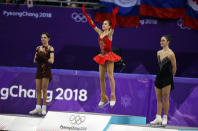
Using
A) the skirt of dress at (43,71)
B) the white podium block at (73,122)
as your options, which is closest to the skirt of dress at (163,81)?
the white podium block at (73,122)

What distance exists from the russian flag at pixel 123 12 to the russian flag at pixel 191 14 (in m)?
1.49

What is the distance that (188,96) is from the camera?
8594mm

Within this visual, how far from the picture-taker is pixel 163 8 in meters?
11.8

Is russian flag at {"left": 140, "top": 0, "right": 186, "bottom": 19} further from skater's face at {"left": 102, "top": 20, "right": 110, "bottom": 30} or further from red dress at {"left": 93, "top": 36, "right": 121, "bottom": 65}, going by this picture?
red dress at {"left": 93, "top": 36, "right": 121, "bottom": 65}

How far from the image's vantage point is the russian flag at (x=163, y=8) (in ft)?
38.4

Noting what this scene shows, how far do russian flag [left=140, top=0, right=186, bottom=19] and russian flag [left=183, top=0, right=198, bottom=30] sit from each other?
0.15m

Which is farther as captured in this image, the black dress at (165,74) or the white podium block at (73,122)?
the black dress at (165,74)

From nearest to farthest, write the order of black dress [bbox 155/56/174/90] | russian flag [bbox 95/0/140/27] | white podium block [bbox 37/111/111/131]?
white podium block [bbox 37/111/111/131] → black dress [bbox 155/56/174/90] → russian flag [bbox 95/0/140/27]

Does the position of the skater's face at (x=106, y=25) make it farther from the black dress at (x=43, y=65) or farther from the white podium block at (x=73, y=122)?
the white podium block at (x=73, y=122)

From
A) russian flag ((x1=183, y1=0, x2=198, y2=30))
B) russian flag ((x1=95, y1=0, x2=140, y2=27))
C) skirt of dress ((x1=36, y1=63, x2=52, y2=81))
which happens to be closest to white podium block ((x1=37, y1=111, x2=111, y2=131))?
skirt of dress ((x1=36, y1=63, x2=52, y2=81))

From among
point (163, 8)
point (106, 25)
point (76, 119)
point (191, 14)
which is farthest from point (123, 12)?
point (76, 119)

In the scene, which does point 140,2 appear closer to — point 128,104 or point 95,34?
point 95,34

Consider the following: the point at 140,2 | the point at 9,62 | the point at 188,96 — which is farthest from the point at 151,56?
the point at 9,62

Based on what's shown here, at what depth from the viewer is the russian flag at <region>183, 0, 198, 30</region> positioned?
11742 millimetres
